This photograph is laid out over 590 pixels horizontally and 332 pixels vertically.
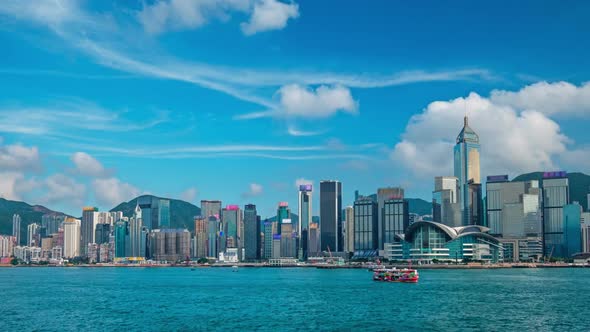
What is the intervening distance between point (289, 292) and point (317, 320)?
41883 mm

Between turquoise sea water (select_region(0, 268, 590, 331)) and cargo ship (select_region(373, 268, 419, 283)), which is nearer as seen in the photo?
turquoise sea water (select_region(0, 268, 590, 331))

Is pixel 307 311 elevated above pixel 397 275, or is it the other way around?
pixel 307 311

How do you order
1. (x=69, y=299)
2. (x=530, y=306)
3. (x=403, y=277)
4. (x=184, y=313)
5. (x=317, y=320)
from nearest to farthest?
(x=317, y=320)
(x=184, y=313)
(x=530, y=306)
(x=69, y=299)
(x=403, y=277)

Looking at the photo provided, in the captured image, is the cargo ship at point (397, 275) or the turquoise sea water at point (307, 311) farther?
the cargo ship at point (397, 275)

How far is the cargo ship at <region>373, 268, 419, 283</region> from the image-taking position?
446ft

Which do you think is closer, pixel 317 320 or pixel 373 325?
pixel 373 325

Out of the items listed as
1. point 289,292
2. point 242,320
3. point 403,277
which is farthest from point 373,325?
point 403,277

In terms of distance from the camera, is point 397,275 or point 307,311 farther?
point 397,275

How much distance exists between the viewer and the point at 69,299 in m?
95.2

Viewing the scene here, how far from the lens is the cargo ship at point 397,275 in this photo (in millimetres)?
135863

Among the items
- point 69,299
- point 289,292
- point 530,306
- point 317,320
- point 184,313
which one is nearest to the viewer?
point 317,320

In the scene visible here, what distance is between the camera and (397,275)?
5477 inches

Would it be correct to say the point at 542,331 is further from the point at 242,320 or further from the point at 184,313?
the point at 184,313

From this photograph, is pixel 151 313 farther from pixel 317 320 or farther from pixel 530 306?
pixel 530 306
